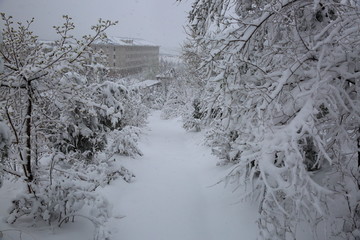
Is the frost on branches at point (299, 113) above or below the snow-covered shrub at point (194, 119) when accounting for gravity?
above

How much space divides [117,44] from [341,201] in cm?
5019

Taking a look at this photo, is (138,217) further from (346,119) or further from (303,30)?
(303,30)

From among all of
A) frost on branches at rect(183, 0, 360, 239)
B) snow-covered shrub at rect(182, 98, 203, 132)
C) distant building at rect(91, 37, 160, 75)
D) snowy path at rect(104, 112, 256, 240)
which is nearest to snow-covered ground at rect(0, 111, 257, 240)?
snowy path at rect(104, 112, 256, 240)

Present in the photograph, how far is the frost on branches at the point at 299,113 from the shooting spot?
2.69 m

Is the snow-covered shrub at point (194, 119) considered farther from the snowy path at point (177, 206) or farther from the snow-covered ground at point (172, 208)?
the snow-covered ground at point (172, 208)

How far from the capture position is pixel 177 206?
5.26 m

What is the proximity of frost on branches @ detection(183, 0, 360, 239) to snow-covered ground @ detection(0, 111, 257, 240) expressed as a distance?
100cm

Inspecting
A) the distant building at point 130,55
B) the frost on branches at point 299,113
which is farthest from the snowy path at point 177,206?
the distant building at point 130,55

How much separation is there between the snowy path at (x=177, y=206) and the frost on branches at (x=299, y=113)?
1.20m

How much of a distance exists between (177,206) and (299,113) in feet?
11.4

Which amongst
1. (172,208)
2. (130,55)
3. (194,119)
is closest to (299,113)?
(172,208)

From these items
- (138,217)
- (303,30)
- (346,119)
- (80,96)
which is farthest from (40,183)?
(303,30)

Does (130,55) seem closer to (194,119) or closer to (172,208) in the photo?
(194,119)

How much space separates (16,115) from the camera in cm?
392
